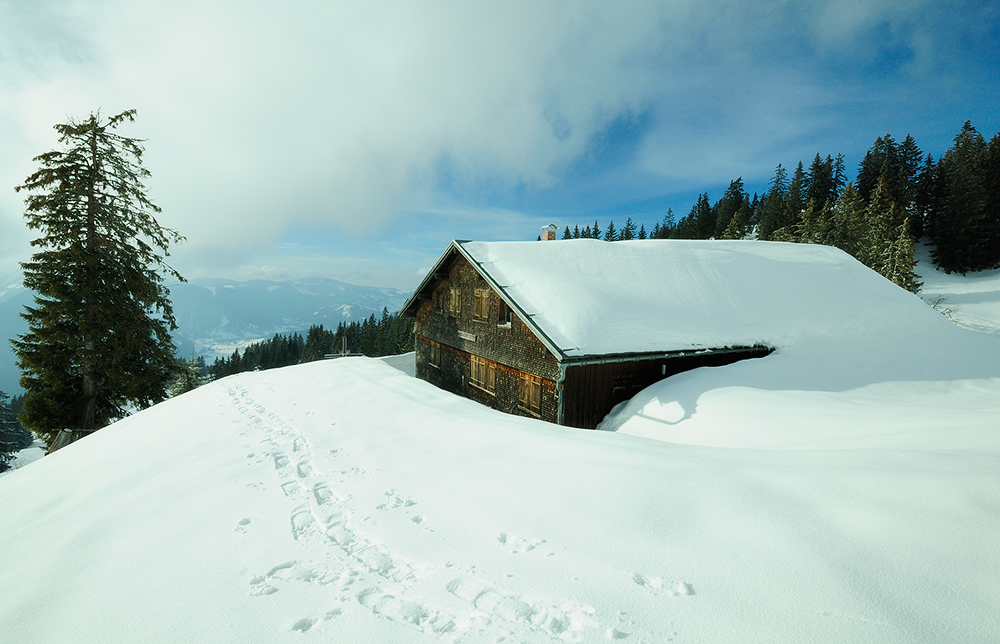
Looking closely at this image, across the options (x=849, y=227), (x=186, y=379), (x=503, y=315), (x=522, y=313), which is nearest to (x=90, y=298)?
(x=186, y=379)

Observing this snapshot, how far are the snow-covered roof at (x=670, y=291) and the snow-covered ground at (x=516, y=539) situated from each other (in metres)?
4.82

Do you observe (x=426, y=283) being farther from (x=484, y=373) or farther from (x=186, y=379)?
(x=186, y=379)

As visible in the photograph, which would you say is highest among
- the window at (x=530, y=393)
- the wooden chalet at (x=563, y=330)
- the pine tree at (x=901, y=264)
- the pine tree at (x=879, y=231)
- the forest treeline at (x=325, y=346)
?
the pine tree at (x=879, y=231)

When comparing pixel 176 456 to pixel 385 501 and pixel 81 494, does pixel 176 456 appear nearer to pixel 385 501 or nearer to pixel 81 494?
pixel 81 494

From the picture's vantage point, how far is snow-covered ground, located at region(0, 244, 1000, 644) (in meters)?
2.80

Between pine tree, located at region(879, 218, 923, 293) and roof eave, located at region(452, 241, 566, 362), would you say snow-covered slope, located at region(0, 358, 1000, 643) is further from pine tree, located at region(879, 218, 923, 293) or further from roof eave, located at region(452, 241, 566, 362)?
pine tree, located at region(879, 218, 923, 293)

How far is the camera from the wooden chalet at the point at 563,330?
1152 centimetres

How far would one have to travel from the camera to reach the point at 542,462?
17.9ft

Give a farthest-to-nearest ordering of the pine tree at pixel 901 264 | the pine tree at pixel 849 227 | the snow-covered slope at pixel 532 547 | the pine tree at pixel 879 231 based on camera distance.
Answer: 1. the pine tree at pixel 849 227
2. the pine tree at pixel 879 231
3. the pine tree at pixel 901 264
4. the snow-covered slope at pixel 532 547

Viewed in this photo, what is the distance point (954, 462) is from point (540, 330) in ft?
26.7

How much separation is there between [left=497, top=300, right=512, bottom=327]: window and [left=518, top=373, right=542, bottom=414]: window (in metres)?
1.95

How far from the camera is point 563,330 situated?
11.7 meters

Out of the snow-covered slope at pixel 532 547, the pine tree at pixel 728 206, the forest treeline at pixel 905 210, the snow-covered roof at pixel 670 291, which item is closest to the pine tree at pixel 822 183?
the forest treeline at pixel 905 210

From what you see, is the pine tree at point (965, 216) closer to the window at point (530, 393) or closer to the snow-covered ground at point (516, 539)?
the snow-covered ground at point (516, 539)
